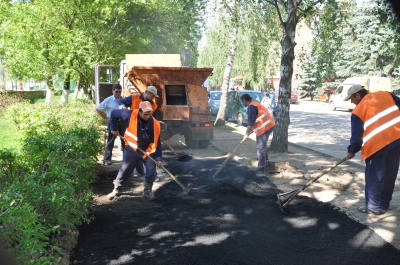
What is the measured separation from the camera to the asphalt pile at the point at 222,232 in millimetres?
4199

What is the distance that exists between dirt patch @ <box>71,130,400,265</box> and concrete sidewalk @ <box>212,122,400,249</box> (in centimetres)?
7

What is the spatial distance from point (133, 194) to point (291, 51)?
5900mm

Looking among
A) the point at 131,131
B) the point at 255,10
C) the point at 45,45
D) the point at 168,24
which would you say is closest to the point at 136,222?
the point at 131,131

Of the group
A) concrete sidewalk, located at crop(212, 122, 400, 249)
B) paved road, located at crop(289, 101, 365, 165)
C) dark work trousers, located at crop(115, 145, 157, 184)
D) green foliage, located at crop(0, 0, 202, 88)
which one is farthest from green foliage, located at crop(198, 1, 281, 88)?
dark work trousers, located at crop(115, 145, 157, 184)

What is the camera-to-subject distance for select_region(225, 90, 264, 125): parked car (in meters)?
18.9

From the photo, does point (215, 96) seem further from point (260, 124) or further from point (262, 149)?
point (262, 149)

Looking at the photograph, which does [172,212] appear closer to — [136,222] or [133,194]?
[136,222]

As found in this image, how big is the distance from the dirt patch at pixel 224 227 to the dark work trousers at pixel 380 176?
0.49m

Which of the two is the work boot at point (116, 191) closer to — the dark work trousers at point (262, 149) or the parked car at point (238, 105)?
the dark work trousers at point (262, 149)

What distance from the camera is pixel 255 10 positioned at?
51.1ft

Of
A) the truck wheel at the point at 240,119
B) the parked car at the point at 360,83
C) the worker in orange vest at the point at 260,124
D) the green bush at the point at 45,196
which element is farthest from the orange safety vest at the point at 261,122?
the parked car at the point at 360,83

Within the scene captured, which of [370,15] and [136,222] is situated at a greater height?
[370,15]

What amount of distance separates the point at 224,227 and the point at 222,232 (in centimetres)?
19

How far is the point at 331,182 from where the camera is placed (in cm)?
749
